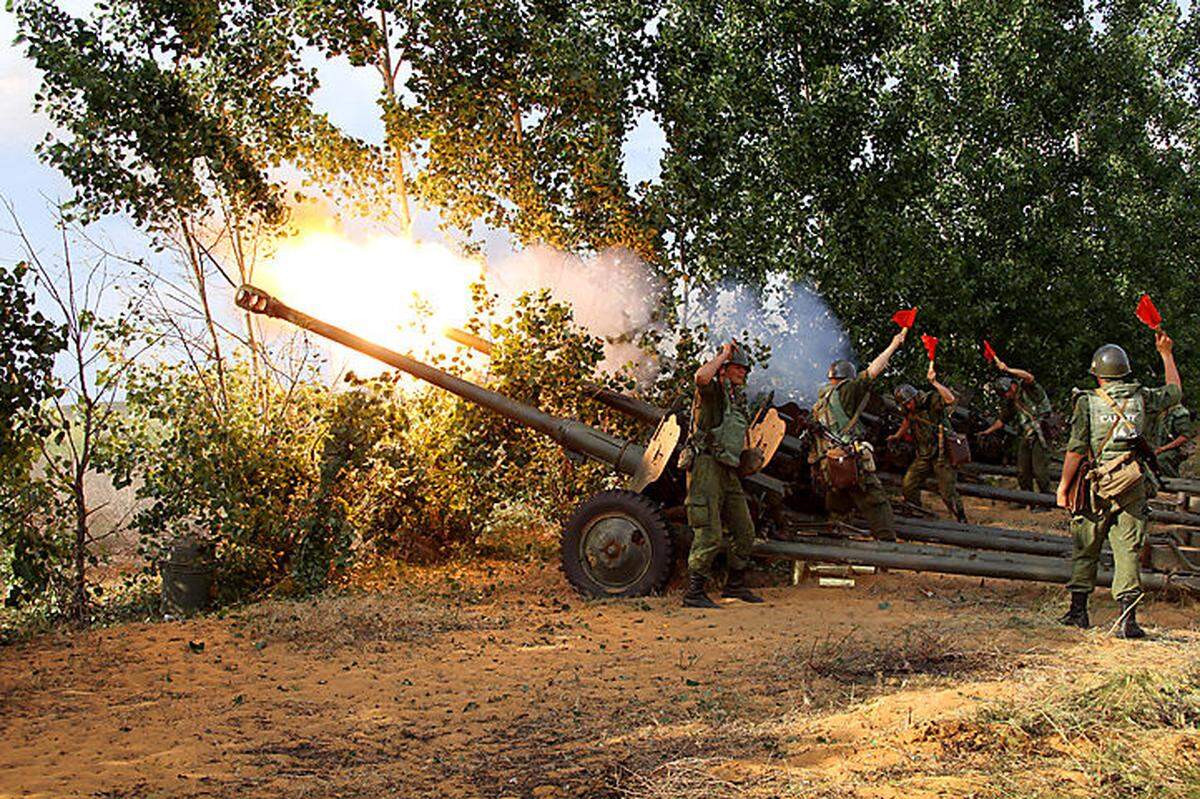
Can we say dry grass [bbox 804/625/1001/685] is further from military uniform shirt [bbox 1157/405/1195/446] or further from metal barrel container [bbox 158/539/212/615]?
military uniform shirt [bbox 1157/405/1195/446]

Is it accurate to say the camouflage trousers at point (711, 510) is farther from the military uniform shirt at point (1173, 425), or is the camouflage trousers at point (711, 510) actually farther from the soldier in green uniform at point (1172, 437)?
the military uniform shirt at point (1173, 425)

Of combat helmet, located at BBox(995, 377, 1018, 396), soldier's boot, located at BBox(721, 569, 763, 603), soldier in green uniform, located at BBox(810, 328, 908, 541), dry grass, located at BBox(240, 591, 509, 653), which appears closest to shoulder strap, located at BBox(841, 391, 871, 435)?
soldier in green uniform, located at BBox(810, 328, 908, 541)

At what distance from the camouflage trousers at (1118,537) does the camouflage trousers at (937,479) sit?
563 centimetres

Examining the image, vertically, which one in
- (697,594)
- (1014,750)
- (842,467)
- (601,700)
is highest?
(842,467)

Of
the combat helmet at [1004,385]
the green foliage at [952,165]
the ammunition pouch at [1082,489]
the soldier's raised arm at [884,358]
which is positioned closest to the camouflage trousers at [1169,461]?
the combat helmet at [1004,385]

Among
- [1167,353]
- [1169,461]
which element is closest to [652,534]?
[1167,353]

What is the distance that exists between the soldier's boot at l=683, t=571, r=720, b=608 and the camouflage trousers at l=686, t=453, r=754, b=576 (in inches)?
2.1

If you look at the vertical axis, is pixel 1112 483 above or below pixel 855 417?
below

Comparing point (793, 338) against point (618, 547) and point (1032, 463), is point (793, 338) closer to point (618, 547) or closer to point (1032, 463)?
point (1032, 463)

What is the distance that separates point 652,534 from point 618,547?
0.31m

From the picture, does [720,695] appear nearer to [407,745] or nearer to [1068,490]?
[407,745]

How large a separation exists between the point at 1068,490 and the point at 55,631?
732cm

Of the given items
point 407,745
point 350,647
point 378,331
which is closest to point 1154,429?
point 378,331

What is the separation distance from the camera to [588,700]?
673 centimetres
